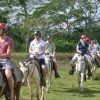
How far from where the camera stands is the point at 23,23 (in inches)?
1841

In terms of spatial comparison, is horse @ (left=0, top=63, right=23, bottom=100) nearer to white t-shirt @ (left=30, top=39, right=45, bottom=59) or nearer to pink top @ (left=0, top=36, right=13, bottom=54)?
pink top @ (left=0, top=36, right=13, bottom=54)

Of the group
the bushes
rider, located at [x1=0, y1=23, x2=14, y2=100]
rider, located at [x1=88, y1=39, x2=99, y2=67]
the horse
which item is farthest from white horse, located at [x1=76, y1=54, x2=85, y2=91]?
the bushes

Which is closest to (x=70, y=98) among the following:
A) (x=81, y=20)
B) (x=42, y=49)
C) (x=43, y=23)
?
(x=42, y=49)

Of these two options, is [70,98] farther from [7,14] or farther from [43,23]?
[7,14]

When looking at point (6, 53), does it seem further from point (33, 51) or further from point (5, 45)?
point (33, 51)

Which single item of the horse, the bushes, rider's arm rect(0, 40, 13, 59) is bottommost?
the horse

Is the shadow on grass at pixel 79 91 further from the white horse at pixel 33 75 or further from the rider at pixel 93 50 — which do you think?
the rider at pixel 93 50

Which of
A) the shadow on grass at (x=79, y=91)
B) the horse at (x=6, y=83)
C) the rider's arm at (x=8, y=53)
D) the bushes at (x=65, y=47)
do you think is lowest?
the shadow on grass at (x=79, y=91)

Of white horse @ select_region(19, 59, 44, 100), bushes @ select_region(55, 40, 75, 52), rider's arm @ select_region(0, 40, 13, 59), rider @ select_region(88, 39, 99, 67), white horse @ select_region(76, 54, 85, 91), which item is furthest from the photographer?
bushes @ select_region(55, 40, 75, 52)

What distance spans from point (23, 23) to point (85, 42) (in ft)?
103

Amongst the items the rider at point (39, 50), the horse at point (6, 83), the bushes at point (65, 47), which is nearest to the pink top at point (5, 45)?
the horse at point (6, 83)

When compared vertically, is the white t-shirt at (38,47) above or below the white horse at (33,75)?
above

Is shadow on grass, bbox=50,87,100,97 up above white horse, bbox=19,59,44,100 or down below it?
below

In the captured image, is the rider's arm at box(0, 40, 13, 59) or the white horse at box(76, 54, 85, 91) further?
the white horse at box(76, 54, 85, 91)
